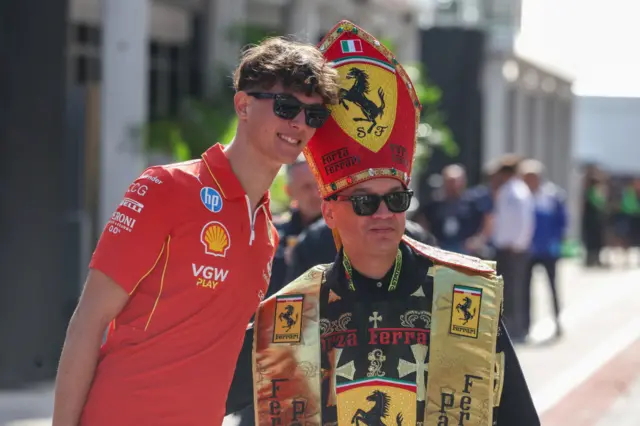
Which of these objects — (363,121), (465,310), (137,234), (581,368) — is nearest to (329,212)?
(363,121)

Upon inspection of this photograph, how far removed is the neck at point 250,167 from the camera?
147 inches

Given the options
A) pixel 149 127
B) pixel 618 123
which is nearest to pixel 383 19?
pixel 149 127

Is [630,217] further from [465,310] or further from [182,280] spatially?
[182,280]

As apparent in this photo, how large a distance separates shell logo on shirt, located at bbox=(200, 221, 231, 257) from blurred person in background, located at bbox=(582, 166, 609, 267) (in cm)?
2326

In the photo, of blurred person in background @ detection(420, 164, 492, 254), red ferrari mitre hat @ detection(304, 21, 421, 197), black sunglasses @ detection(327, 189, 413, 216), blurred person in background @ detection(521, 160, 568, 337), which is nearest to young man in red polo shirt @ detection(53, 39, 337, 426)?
red ferrari mitre hat @ detection(304, 21, 421, 197)

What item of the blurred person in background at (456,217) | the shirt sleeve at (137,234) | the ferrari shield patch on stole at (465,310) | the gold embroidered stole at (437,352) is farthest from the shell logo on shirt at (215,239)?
the blurred person in background at (456,217)

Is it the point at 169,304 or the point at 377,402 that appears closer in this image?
the point at 169,304

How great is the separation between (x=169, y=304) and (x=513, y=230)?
10962 mm

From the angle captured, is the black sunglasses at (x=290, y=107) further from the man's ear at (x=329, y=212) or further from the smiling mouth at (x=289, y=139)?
the man's ear at (x=329, y=212)

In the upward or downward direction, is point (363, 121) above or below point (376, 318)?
above

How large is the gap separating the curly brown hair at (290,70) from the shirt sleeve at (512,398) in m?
0.86

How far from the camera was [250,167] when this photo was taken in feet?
12.3

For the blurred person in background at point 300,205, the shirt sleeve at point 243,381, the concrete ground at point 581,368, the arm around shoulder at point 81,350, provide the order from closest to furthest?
the arm around shoulder at point 81,350, the shirt sleeve at point 243,381, the blurred person in background at point 300,205, the concrete ground at point 581,368

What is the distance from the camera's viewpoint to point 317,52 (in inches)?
145
